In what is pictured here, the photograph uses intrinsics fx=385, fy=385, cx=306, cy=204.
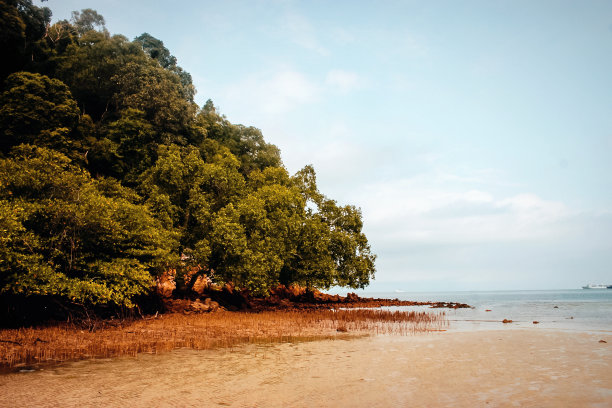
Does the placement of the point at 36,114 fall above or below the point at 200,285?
above

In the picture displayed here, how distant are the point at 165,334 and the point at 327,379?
11730 mm

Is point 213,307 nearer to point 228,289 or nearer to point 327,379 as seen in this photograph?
point 228,289

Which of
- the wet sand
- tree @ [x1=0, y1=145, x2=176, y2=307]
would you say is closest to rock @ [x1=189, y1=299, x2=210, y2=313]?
tree @ [x1=0, y1=145, x2=176, y2=307]

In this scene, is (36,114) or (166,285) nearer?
(166,285)

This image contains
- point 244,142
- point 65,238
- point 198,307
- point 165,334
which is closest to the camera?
point 165,334

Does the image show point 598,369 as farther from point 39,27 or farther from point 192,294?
point 39,27

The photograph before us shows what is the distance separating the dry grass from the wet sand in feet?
6.00

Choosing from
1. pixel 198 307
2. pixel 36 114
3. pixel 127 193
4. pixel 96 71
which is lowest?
pixel 198 307

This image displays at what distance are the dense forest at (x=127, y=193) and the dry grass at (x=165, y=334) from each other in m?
1.99

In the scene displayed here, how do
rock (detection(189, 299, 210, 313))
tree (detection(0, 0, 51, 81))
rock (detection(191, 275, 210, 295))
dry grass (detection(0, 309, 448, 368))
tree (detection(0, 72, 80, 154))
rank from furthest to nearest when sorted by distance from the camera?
tree (detection(0, 0, 51, 81)) → rock (detection(191, 275, 210, 295)) → tree (detection(0, 72, 80, 154)) → rock (detection(189, 299, 210, 313)) → dry grass (detection(0, 309, 448, 368))

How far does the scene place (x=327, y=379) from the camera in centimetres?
1195

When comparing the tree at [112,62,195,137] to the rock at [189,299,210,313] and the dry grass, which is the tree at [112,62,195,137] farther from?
the dry grass

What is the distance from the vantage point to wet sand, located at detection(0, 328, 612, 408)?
953 cm

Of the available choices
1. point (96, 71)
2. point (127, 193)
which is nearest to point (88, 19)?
point (96, 71)
